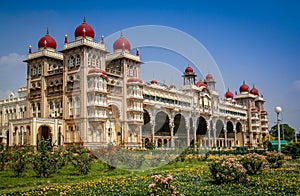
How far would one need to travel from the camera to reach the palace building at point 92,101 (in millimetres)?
37875

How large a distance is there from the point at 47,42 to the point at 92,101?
1330cm

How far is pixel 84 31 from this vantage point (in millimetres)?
39125

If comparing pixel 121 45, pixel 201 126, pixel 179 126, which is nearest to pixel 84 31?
pixel 121 45

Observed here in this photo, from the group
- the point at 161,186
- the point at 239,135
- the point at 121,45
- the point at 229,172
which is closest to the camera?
the point at 161,186

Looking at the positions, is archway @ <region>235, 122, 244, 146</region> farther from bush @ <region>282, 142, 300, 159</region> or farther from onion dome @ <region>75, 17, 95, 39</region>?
onion dome @ <region>75, 17, 95, 39</region>

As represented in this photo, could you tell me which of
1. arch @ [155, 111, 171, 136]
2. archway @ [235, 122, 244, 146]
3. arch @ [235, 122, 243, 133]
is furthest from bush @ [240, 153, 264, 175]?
arch @ [235, 122, 243, 133]

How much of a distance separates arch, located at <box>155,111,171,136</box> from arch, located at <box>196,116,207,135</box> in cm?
599

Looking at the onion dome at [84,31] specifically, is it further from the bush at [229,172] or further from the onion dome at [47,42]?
the bush at [229,172]

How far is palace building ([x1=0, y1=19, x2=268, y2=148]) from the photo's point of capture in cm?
3788

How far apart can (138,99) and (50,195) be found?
3178 cm

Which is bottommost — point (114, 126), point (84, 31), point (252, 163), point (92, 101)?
point (252, 163)

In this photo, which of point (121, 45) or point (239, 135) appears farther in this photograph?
point (239, 135)

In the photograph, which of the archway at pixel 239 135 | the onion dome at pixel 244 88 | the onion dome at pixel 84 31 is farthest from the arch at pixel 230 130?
the onion dome at pixel 84 31

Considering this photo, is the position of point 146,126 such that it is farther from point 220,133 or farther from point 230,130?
point 230,130
